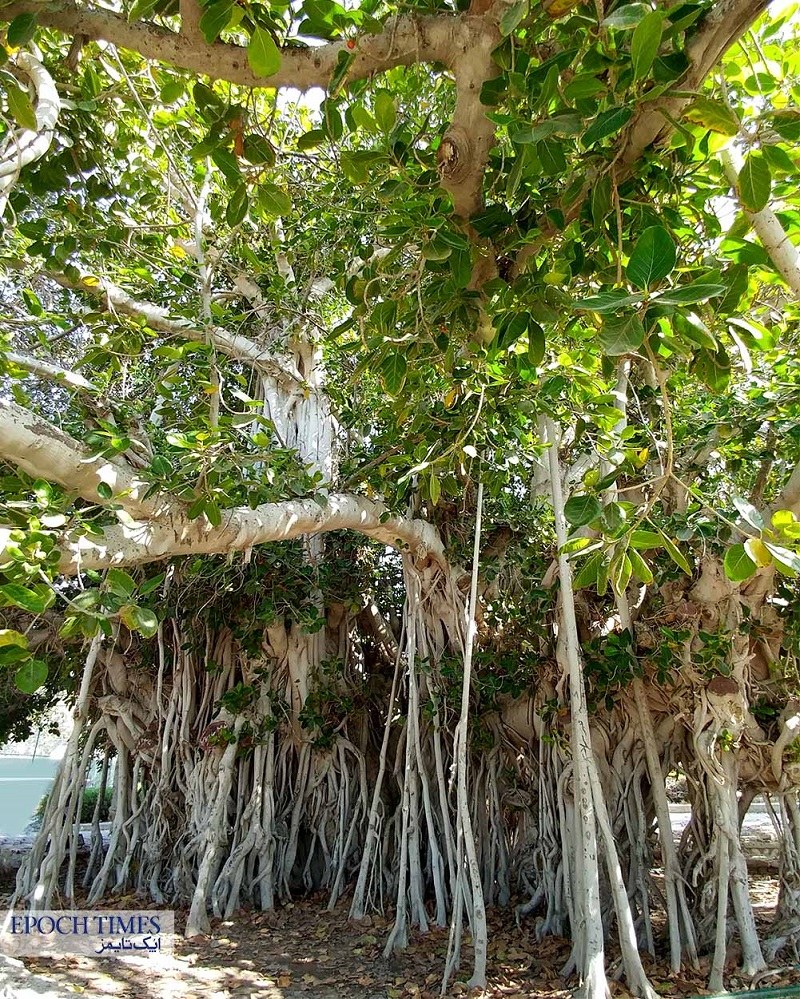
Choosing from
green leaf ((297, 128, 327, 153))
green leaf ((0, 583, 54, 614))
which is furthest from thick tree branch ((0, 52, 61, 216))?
green leaf ((0, 583, 54, 614))

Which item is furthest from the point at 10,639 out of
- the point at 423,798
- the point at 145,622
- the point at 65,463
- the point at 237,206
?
the point at 423,798

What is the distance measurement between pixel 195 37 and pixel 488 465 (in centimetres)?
190

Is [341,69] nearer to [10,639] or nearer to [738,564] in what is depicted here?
[738,564]

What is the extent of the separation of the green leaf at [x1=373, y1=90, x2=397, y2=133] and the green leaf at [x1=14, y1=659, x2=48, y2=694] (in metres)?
1.02

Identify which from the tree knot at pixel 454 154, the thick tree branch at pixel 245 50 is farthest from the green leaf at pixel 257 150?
the tree knot at pixel 454 154

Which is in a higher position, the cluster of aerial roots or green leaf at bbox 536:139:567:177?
green leaf at bbox 536:139:567:177

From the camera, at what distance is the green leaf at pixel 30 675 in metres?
1.03

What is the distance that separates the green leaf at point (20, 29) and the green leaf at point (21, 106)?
0.11m

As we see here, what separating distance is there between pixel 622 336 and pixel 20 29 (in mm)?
1015

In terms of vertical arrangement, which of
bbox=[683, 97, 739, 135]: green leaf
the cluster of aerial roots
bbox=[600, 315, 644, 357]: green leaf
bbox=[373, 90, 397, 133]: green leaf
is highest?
bbox=[373, 90, 397, 133]: green leaf

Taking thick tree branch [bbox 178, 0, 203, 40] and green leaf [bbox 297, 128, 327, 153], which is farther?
green leaf [bbox 297, 128, 327, 153]

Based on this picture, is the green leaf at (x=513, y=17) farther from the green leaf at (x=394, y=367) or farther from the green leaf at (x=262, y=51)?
the green leaf at (x=394, y=367)

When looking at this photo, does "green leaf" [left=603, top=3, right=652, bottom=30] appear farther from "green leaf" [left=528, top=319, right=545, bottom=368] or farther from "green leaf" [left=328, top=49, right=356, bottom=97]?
"green leaf" [left=528, top=319, right=545, bottom=368]

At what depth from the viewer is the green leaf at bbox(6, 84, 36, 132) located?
112 centimetres
